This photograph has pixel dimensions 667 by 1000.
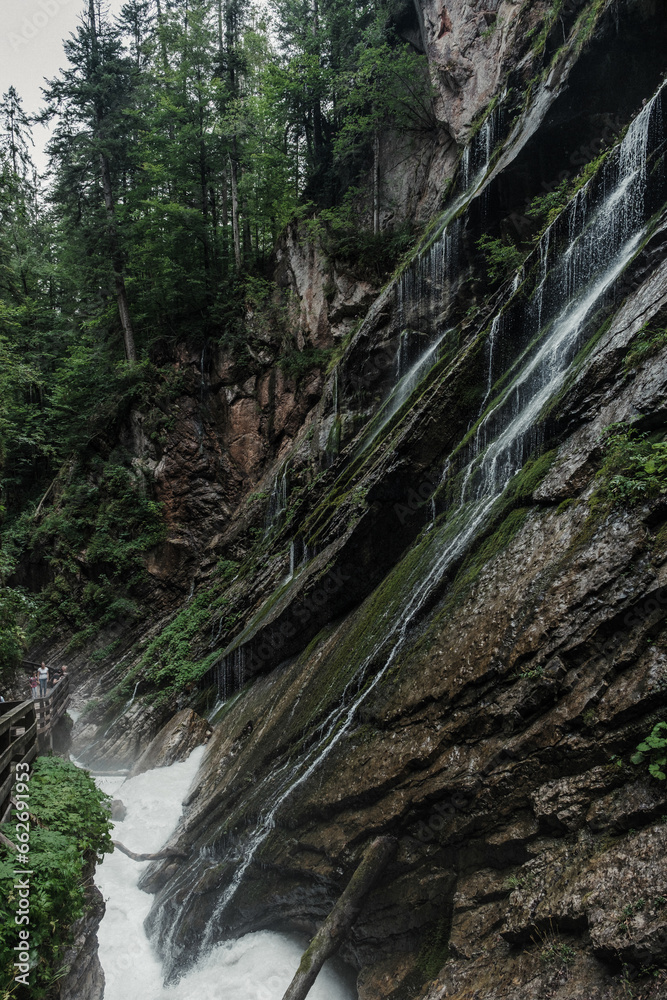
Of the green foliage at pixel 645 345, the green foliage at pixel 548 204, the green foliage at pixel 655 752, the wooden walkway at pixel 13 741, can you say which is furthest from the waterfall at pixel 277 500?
the green foliage at pixel 655 752

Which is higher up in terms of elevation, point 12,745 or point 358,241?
point 358,241

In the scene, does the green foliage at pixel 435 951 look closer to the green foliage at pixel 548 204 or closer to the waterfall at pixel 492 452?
the waterfall at pixel 492 452

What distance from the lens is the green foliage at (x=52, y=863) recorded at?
13.1 feet

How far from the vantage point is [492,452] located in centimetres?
819

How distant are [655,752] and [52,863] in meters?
5.10

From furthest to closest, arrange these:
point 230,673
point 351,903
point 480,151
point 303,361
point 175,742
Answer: point 303,361 → point 480,151 → point 230,673 → point 175,742 → point 351,903

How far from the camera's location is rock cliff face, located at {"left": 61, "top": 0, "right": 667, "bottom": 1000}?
4.42 meters

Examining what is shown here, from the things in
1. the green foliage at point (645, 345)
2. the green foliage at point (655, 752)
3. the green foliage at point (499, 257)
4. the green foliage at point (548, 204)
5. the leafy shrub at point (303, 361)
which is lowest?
the green foliage at point (655, 752)

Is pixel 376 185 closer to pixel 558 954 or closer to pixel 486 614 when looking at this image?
pixel 486 614

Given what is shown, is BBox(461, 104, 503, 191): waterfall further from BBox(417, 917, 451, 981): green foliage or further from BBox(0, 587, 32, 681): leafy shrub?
BBox(417, 917, 451, 981): green foliage

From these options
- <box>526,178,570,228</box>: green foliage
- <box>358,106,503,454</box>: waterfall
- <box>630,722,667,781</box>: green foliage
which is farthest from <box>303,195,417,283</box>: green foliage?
<box>630,722,667,781</box>: green foliage

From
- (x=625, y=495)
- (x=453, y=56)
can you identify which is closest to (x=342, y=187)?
(x=453, y=56)

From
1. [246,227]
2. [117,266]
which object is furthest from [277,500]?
[246,227]

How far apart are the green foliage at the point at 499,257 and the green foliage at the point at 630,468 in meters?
7.65
